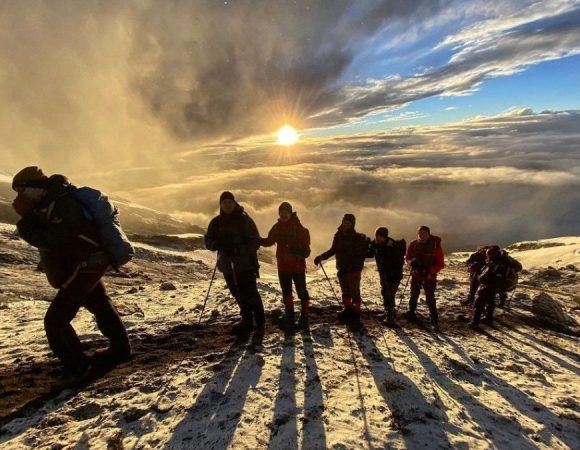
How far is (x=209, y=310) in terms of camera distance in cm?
1038

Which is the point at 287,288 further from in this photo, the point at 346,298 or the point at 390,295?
the point at 390,295

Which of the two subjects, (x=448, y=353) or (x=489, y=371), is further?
(x=448, y=353)

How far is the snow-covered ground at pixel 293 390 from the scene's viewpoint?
4660 mm

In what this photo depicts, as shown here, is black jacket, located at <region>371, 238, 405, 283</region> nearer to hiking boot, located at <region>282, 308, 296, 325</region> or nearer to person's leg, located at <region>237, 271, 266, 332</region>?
hiking boot, located at <region>282, 308, 296, 325</region>

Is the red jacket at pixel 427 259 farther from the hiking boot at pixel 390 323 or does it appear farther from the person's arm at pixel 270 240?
the person's arm at pixel 270 240

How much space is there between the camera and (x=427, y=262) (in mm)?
10094

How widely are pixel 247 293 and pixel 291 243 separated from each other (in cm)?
149

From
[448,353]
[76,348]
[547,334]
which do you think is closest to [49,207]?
[76,348]

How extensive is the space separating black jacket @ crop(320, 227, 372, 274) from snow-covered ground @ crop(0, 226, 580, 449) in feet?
4.66

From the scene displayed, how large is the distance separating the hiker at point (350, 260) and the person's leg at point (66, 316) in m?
5.24

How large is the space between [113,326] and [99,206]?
1.94 metres

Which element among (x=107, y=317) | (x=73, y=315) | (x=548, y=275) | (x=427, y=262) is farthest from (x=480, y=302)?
(x=548, y=275)

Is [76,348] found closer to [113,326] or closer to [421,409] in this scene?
[113,326]

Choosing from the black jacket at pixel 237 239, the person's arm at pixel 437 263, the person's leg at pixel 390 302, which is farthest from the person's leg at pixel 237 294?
the person's arm at pixel 437 263
